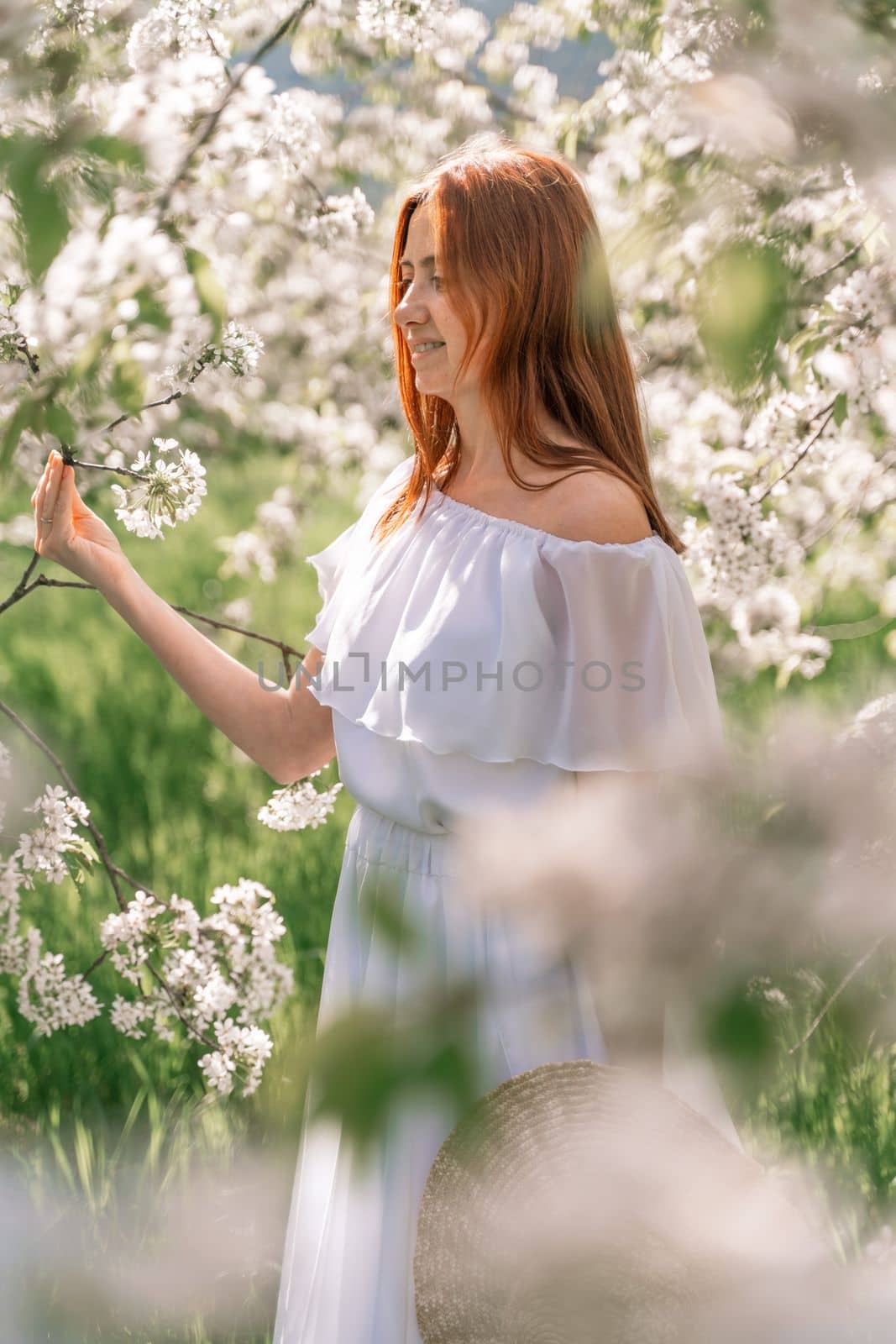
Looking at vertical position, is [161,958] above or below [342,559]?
below

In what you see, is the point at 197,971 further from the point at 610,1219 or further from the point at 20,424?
the point at 610,1219

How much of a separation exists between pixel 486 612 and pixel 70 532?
20.5 inches

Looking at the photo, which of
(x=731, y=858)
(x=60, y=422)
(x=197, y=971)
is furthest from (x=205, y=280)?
(x=197, y=971)

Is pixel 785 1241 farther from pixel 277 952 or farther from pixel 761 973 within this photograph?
pixel 277 952

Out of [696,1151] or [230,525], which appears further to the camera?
[230,525]

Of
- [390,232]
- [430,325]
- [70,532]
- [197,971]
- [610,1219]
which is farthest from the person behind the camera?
[390,232]

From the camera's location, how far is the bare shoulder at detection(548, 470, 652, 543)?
1276 millimetres

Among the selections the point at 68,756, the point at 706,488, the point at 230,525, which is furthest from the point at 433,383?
the point at 230,525

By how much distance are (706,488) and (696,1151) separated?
5.67ft

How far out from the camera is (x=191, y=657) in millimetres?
1542

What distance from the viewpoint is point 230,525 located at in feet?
22.4

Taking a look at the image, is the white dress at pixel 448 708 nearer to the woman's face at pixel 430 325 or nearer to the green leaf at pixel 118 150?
the woman's face at pixel 430 325

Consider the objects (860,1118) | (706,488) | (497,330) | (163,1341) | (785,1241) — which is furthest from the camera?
(860,1118)

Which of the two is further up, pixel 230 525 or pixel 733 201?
pixel 230 525
